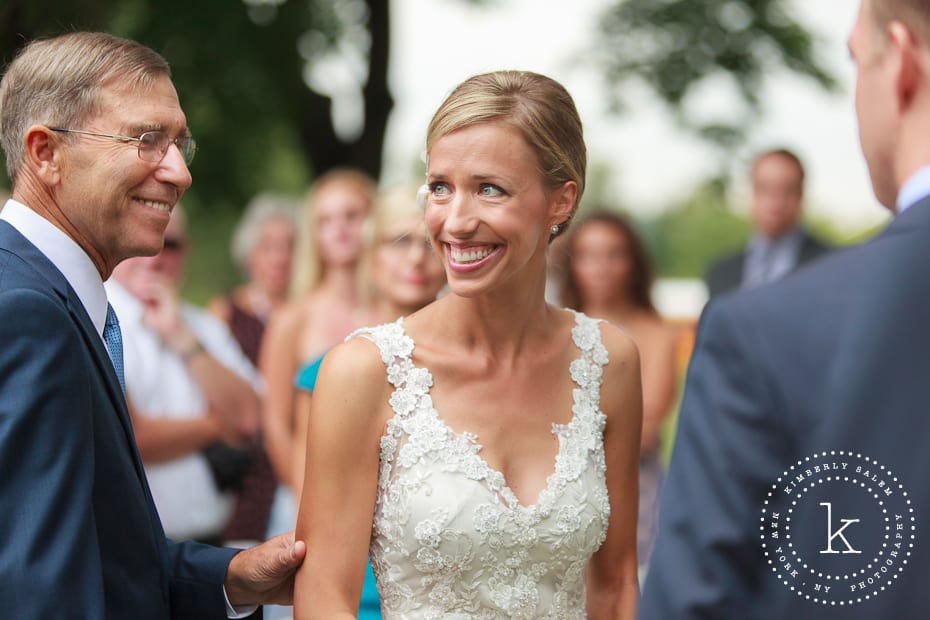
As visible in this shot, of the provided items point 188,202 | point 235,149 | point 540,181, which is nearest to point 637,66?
point 235,149

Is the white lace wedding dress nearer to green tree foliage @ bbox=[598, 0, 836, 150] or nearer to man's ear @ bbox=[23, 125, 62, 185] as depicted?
man's ear @ bbox=[23, 125, 62, 185]

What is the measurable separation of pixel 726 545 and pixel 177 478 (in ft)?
12.2

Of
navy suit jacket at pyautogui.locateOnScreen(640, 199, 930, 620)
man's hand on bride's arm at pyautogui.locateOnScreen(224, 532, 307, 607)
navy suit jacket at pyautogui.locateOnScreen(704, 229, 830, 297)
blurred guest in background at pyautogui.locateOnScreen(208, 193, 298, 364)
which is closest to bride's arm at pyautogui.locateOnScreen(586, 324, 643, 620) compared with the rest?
man's hand on bride's arm at pyautogui.locateOnScreen(224, 532, 307, 607)

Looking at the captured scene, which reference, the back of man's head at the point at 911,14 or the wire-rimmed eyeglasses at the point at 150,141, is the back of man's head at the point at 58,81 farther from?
the back of man's head at the point at 911,14

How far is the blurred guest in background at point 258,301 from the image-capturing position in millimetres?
6520

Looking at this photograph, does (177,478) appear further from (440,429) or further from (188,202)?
(188,202)

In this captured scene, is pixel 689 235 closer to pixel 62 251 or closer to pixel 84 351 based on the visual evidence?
pixel 62 251

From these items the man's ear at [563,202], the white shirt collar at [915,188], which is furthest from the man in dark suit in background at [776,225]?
the white shirt collar at [915,188]

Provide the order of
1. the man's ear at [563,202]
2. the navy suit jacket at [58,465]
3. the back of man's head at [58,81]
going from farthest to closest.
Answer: the man's ear at [563,202], the back of man's head at [58,81], the navy suit jacket at [58,465]

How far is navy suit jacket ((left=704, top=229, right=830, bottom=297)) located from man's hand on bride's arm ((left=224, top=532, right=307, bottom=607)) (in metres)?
5.44

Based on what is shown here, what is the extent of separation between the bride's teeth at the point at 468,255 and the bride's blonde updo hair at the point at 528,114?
28 centimetres

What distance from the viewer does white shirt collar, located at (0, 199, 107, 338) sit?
2607mm

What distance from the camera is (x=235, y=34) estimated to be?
1035 cm

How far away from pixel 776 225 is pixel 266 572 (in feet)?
18.7
